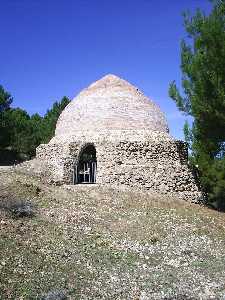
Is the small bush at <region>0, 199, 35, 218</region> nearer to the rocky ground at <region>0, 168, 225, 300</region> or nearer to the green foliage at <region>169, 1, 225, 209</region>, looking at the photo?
the rocky ground at <region>0, 168, 225, 300</region>

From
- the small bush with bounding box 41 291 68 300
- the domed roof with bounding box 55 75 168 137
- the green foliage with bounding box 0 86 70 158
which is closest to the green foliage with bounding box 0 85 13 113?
the green foliage with bounding box 0 86 70 158

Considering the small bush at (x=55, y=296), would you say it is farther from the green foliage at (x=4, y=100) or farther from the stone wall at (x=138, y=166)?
the green foliage at (x=4, y=100)

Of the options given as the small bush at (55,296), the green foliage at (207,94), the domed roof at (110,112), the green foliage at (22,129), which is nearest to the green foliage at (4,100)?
the green foliage at (22,129)

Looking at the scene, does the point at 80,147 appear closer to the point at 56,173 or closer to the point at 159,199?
the point at 56,173

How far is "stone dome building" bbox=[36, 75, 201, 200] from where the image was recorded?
863 inches

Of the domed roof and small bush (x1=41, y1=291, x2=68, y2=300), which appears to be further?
the domed roof

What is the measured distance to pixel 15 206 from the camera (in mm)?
14883

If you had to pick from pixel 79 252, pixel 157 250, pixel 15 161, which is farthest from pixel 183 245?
pixel 15 161

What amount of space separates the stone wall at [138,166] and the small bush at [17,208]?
6.20 metres

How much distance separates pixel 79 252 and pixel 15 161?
93.2 ft

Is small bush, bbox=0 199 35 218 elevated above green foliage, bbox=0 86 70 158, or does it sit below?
below

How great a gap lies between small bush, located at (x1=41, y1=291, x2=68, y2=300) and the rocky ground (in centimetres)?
13

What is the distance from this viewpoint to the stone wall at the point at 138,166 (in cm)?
2178

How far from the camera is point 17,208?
48.3ft
